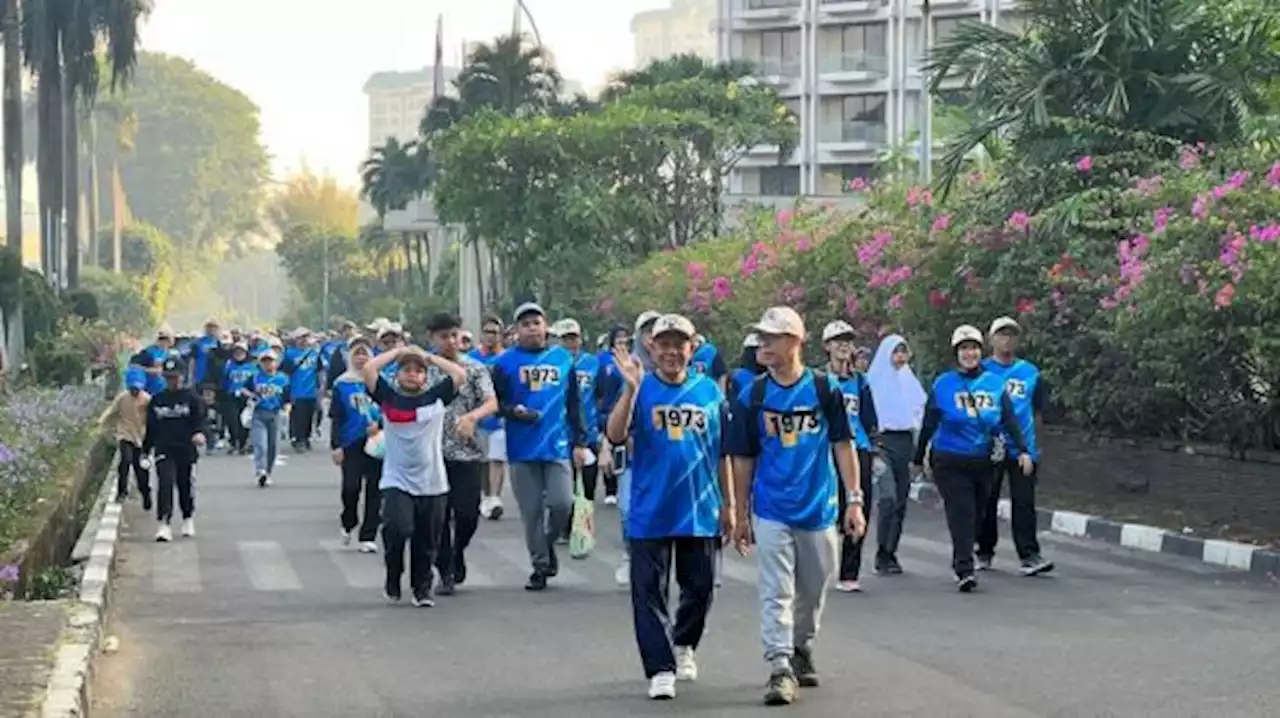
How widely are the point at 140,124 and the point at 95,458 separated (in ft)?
356

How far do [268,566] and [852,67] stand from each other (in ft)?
217

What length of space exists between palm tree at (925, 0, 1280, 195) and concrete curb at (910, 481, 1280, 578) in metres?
4.35

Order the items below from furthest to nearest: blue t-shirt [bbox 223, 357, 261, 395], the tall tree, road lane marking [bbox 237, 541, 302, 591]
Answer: the tall tree → blue t-shirt [bbox 223, 357, 261, 395] → road lane marking [bbox 237, 541, 302, 591]

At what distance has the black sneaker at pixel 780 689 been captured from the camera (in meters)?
9.03

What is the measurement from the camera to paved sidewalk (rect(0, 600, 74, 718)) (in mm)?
8477

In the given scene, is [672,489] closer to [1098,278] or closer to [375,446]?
[375,446]

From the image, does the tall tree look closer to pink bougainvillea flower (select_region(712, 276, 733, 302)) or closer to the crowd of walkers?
pink bougainvillea flower (select_region(712, 276, 733, 302))

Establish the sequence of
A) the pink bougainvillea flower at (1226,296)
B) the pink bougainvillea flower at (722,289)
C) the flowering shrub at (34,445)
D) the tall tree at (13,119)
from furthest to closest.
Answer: the tall tree at (13,119)
the pink bougainvillea flower at (722,289)
the pink bougainvillea flower at (1226,296)
the flowering shrub at (34,445)

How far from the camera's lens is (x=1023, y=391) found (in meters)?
14.1

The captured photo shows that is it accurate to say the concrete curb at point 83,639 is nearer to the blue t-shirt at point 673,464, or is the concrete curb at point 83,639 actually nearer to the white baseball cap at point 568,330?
the blue t-shirt at point 673,464

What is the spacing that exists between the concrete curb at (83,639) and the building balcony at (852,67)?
65.3 m

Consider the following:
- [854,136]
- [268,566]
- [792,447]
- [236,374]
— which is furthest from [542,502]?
[854,136]

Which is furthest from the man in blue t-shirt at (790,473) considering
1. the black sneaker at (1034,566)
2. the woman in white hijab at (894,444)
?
the black sneaker at (1034,566)

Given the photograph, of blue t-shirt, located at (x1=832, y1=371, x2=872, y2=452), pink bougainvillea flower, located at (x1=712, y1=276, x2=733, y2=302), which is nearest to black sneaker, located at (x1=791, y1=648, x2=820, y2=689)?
blue t-shirt, located at (x1=832, y1=371, x2=872, y2=452)
